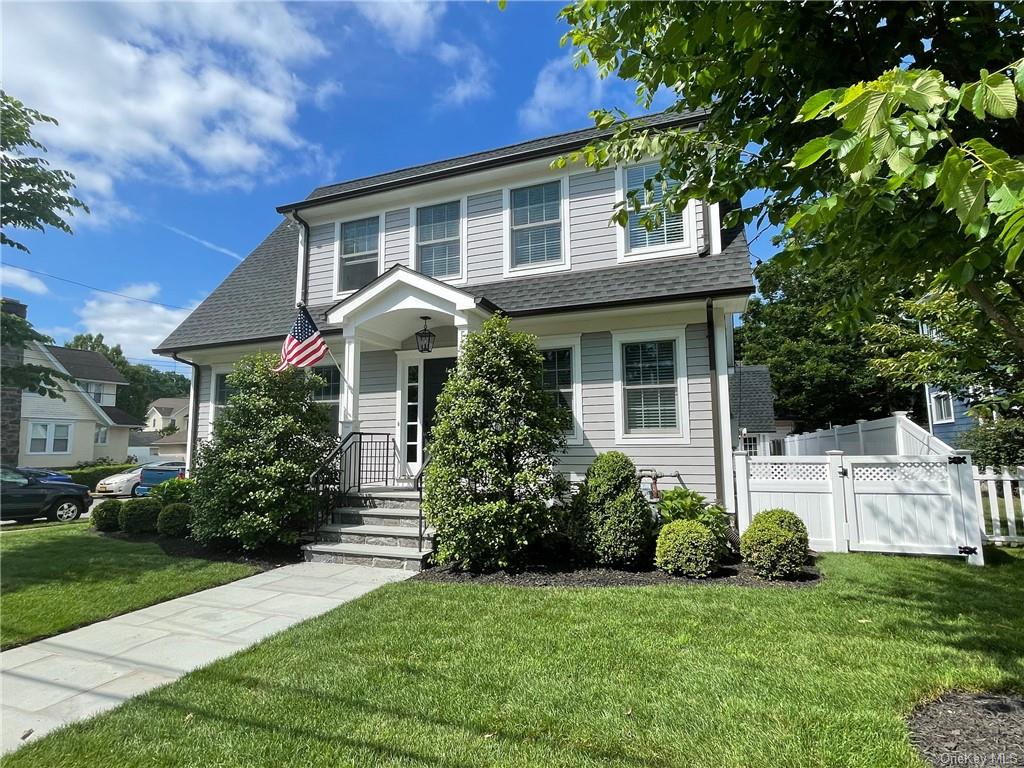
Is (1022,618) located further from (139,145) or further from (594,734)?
(139,145)

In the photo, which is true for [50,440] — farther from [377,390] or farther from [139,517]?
[377,390]

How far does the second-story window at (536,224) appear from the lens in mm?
8805

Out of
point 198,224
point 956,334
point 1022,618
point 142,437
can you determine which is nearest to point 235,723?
point 1022,618

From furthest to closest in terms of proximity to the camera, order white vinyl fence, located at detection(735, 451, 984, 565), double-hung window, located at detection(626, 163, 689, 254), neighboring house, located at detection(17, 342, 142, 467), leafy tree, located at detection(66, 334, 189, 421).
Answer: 1. leafy tree, located at detection(66, 334, 189, 421)
2. neighboring house, located at detection(17, 342, 142, 467)
3. double-hung window, located at detection(626, 163, 689, 254)
4. white vinyl fence, located at detection(735, 451, 984, 565)

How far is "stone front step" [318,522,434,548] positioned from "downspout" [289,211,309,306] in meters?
5.14

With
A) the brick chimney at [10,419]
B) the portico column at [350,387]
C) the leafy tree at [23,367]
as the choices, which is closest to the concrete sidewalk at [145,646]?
the portico column at [350,387]

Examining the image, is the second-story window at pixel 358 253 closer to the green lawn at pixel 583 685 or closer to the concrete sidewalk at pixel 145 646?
the concrete sidewalk at pixel 145 646

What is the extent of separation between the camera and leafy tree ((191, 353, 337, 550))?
6961 millimetres

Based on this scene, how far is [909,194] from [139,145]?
1029 cm

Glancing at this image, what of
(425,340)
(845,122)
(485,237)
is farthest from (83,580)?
(845,122)

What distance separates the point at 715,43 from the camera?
3.10m

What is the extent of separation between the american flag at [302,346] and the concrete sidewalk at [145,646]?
3.06m

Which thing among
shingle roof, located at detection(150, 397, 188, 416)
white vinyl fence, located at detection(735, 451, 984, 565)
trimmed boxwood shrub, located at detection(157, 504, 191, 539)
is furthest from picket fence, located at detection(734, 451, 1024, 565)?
shingle roof, located at detection(150, 397, 188, 416)

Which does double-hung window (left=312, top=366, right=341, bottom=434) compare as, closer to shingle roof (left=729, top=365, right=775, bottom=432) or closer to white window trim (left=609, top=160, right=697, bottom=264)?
white window trim (left=609, top=160, right=697, bottom=264)
